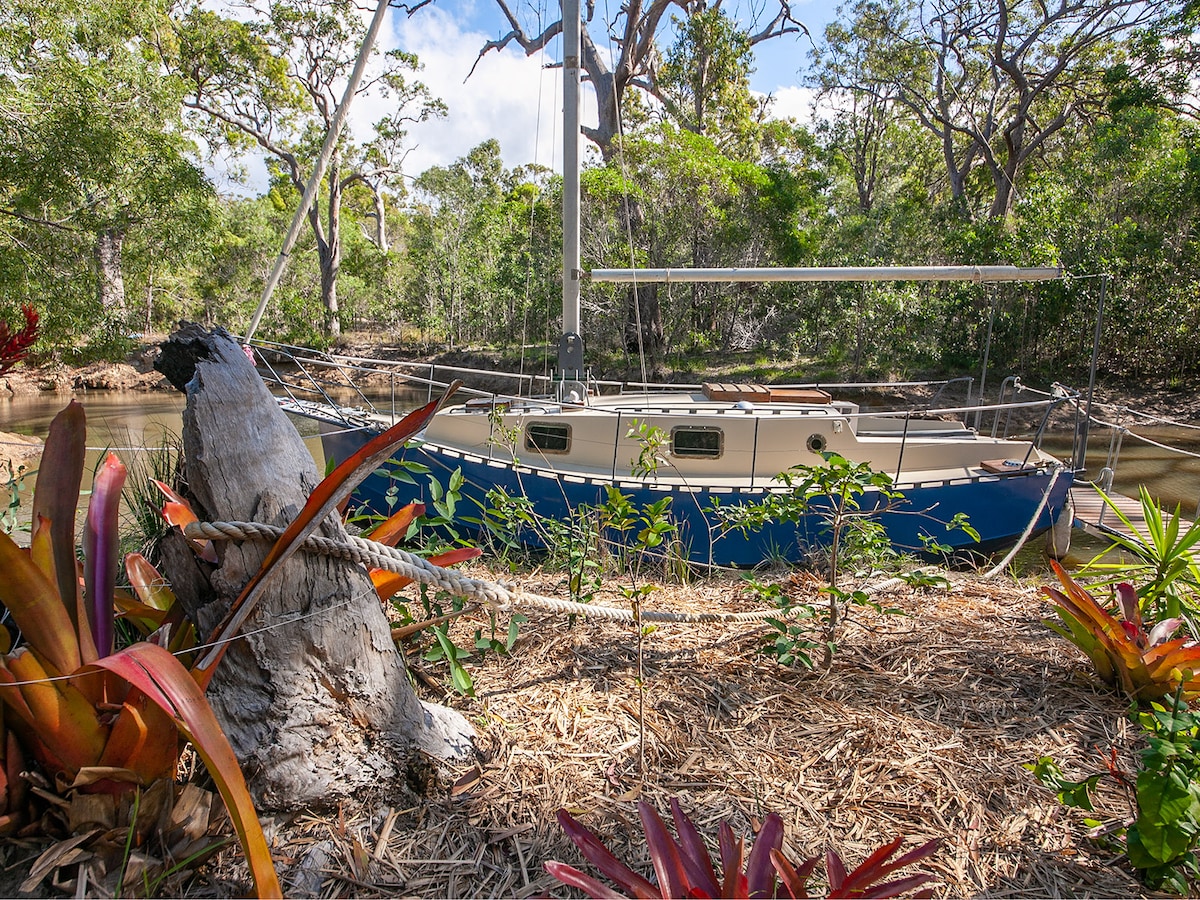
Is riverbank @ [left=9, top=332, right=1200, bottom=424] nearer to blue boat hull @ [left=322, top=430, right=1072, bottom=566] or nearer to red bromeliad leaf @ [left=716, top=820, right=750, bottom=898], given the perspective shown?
blue boat hull @ [left=322, top=430, right=1072, bottom=566]

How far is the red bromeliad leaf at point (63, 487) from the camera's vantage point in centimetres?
150

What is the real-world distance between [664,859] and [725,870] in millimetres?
119

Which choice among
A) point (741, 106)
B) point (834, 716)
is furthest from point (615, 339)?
point (834, 716)

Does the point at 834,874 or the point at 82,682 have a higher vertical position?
the point at 82,682

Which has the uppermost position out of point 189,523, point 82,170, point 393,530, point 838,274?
point 82,170

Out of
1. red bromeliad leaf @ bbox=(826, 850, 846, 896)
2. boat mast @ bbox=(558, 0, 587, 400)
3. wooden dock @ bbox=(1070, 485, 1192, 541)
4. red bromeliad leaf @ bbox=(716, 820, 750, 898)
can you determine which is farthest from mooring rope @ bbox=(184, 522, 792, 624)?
wooden dock @ bbox=(1070, 485, 1192, 541)

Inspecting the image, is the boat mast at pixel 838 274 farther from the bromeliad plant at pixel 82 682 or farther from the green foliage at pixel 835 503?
the bromeliad plant at pixel 82 682

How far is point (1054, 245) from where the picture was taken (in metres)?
18.6

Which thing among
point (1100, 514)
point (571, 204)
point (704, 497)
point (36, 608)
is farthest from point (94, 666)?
point (1100, 514)

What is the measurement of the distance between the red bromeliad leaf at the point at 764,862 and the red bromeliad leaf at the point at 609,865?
18 cm

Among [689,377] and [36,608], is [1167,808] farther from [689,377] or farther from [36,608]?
[689,377]

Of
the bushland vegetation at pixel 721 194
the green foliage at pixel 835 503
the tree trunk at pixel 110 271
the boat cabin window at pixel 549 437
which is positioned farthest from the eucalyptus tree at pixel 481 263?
the green foliage at pixel 835 503

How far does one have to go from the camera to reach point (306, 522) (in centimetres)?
149

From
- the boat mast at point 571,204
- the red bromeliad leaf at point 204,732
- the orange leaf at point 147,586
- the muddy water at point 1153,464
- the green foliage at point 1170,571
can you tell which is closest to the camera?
the red bromeliad leaf at point 204,732
